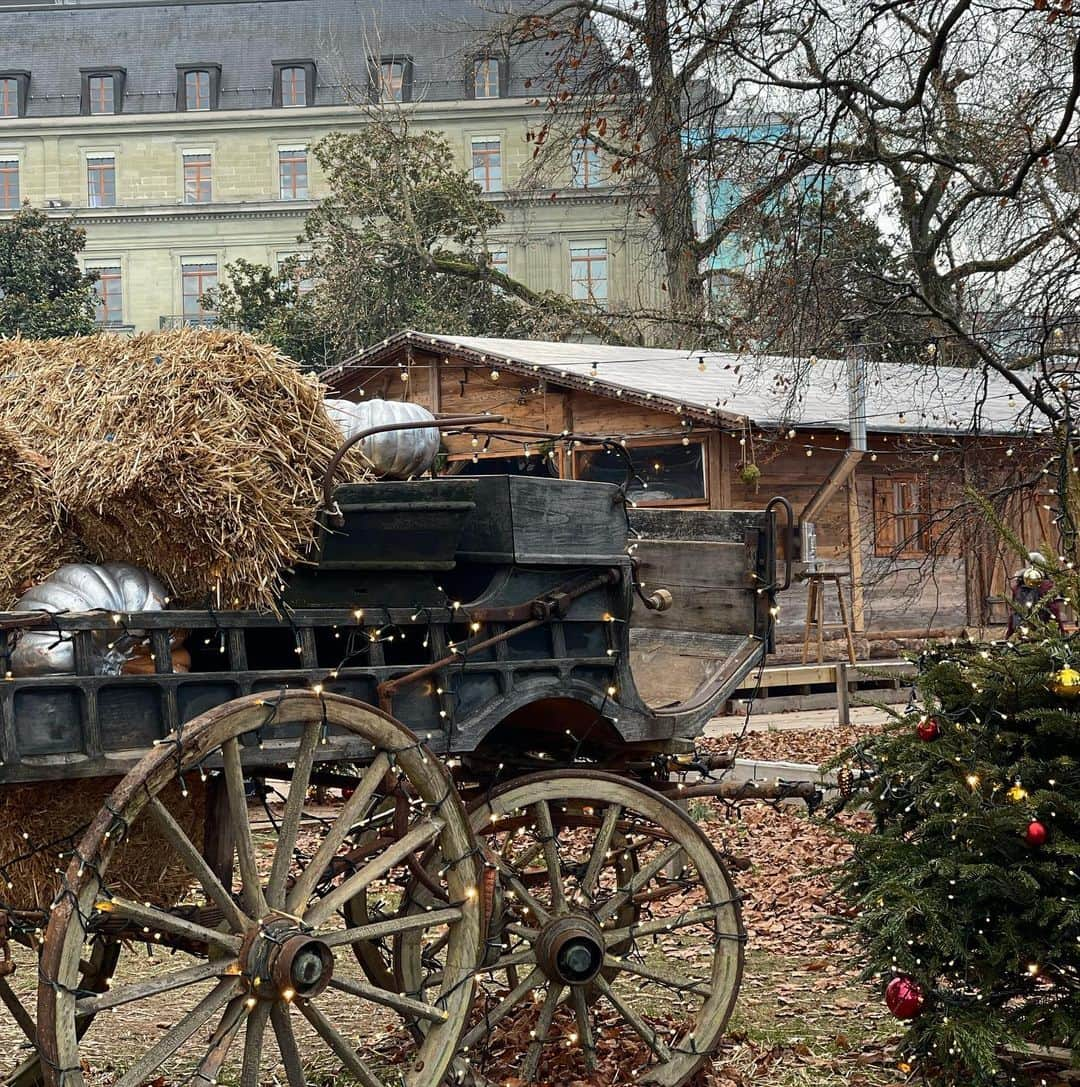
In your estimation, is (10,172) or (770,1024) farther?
(10,172)

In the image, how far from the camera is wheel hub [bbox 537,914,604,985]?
5176 mm

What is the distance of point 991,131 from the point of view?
10500 mm

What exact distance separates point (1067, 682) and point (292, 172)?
49.3 metres

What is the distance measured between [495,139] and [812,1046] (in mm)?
46964

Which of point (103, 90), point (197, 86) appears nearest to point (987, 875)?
point (197, 86)

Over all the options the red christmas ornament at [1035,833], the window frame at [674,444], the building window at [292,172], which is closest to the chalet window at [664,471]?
the window frame at [674,444]

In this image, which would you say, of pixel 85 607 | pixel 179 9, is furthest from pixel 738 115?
pixel 179 9

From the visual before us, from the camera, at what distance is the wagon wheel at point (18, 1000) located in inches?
203

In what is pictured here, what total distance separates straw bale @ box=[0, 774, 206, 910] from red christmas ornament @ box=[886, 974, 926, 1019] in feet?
7.86

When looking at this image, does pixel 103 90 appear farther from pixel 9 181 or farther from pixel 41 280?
pixel 41 280

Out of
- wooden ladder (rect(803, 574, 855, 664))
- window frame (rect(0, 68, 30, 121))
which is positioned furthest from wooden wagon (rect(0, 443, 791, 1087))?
window frame (rect(0, 68, 30, 121))

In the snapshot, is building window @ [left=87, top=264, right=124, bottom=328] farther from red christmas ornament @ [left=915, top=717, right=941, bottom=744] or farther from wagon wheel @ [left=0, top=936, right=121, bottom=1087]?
red christmas ornament @ [left=915, top=717, right=941, bottom=744]

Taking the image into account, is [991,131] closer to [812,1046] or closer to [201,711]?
[812,1046]

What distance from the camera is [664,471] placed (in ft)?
60.9
